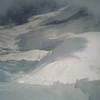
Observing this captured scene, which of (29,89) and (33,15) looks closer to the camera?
(29,89)

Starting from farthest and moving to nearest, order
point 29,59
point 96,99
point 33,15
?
point 33,15
point 29,59
point 96,99

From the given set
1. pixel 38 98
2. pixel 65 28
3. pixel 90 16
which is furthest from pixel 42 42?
pixel 38 98

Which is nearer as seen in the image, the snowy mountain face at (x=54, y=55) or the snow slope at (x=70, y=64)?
the snowy mountain face at (x=54, y=55)

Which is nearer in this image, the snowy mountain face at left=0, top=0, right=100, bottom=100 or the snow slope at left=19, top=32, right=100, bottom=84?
the snowy mountain face at left=0, top=0, right=100, bottom=100

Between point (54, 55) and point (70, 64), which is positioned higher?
point (54, 55)

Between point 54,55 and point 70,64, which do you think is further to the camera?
point 54,55

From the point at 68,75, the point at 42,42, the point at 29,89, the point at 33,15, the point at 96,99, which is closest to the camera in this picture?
the point at 96,99

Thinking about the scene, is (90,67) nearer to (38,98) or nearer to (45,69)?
(45,69)

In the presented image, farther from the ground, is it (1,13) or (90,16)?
(1,13)
